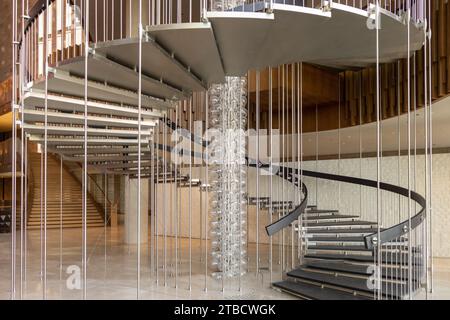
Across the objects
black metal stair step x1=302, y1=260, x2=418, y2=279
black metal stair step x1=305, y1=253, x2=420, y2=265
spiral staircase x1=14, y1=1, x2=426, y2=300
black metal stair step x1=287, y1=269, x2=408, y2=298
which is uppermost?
spiral staircase x1=14, y1=1, x2=426, y2=300

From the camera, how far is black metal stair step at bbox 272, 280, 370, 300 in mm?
4871

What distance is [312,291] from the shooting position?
5.18 m

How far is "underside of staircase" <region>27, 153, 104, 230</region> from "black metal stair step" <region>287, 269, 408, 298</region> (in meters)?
9.91

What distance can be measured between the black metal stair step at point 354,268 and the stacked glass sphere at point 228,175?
0.98 m

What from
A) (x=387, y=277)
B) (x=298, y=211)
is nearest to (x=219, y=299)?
(x=298, y=211)

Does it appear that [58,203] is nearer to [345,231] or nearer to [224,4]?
[224,4]

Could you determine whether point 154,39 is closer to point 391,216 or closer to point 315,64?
point 315,64

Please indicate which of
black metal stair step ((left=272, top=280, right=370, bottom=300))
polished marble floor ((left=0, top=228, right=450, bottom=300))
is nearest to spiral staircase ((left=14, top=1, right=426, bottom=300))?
black metal stair step ((left=272, top=280, right=370, bottom=300))

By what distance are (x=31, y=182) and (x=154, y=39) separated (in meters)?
12.7

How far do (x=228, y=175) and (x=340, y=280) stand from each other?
1877mm

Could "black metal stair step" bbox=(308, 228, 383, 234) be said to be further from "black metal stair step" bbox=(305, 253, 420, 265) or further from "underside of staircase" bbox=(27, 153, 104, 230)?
"underside of staircase" bbox=(27, 153, 104, 230)

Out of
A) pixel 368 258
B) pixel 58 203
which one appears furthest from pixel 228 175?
pixel 58 203

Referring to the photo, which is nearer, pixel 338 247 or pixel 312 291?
pixel 312 291

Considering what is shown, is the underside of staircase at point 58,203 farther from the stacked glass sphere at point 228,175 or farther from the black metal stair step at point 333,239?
the black metal stair step at point 333,239
